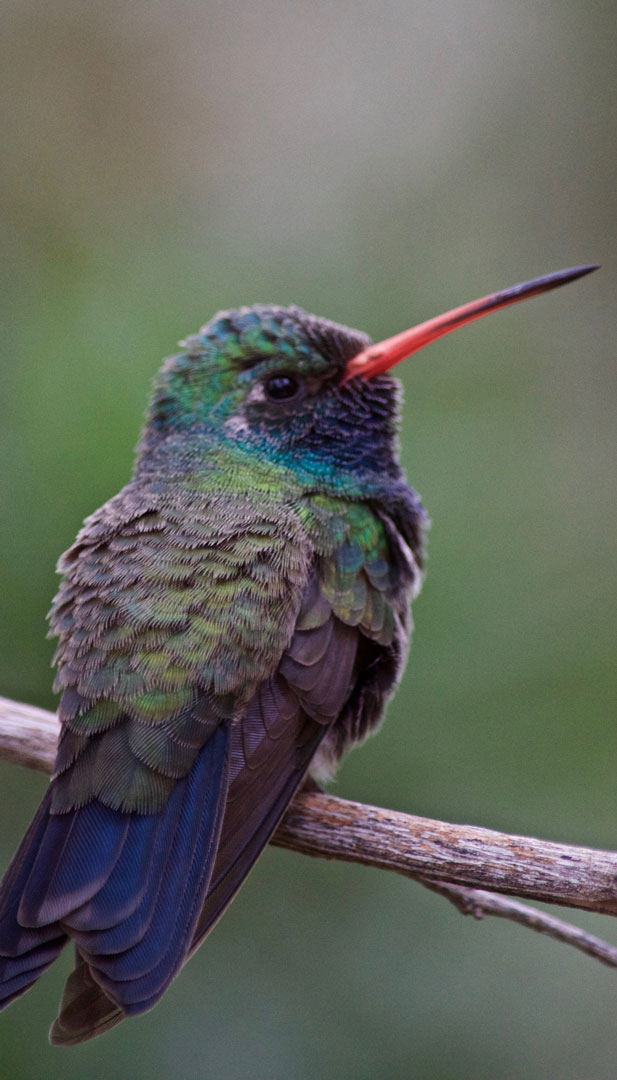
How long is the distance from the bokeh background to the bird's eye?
2.34ft

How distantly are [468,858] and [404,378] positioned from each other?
85.7 inches

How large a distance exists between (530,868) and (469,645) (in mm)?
1479

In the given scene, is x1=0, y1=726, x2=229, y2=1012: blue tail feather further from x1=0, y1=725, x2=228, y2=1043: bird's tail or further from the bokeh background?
the bokeh background

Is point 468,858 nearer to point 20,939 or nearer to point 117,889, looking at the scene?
point 117,889

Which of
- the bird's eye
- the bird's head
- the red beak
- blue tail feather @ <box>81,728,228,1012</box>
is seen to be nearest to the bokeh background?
the bird's head

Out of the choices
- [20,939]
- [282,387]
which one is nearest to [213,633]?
[20,939]

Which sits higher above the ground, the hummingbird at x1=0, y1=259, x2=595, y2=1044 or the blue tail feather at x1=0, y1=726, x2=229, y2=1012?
the hummingbird at x1=0, y1=259, x2=595, y2=1044

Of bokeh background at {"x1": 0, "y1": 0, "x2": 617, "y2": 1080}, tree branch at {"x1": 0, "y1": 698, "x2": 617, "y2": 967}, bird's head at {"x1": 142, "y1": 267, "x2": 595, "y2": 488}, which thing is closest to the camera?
tree branch at {"x1": 0, "y1": 698, "x2": 617, "y2": 967}

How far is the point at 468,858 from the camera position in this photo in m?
1.90

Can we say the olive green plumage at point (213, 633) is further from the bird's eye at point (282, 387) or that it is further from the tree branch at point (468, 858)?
the tree branch at point (468, 858)

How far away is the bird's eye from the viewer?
2.55 m

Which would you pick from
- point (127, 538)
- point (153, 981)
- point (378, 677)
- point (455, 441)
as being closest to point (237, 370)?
point (127, 538)

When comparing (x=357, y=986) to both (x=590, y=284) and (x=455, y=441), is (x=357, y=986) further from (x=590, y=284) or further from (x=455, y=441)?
(x=590, y=284)

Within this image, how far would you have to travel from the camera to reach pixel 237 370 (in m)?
2.60
